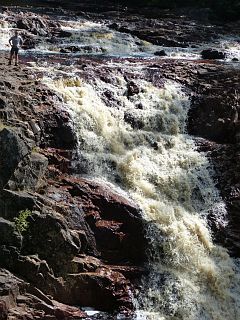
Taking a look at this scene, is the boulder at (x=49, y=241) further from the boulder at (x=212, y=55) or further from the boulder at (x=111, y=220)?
the boulder at (x=212, y=55)

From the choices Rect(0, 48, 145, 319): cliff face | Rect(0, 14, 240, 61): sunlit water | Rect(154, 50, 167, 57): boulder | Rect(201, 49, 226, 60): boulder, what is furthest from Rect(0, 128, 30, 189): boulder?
Rect(201, 49, 226, 60): boulder

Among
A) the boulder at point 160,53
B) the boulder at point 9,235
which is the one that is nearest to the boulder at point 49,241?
the boulder at point 9,235

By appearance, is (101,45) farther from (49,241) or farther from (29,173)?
(49,241)

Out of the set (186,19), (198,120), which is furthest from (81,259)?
(186,19)

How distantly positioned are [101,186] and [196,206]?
383 centimetres

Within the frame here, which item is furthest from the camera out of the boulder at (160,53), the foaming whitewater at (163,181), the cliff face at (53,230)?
the boulder at (160,53)

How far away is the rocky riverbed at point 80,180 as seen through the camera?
48.2 ft

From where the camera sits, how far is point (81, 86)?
→ 70.0 feet

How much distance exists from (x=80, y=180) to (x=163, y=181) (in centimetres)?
332

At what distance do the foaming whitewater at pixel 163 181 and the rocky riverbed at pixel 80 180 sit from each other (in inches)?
4.4

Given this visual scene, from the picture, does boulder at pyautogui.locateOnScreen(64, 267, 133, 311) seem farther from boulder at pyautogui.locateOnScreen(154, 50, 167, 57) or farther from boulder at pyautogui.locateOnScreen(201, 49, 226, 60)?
boulder at pyautogui.locateOnScreen(201, 49, 226, 60)

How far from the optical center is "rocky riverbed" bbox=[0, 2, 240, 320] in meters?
14.7

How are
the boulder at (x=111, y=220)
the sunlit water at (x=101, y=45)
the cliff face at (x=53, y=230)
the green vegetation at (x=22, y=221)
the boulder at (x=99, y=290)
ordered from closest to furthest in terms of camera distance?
1. the cliff face at (x=53, y=230)
2. the green vegetation at (x=22, y=221)
3. the boulder at (x=99, y=290)
4. the boulder at (x=111, y=220)
5. the sunlit water at (x=101, y=45)

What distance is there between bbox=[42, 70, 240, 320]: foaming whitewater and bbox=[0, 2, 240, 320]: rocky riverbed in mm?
111
